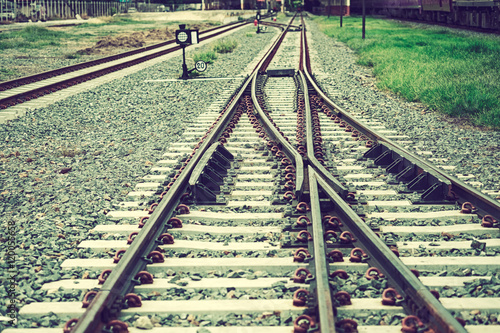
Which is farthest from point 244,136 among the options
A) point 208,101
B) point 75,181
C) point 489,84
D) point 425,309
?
point 489,84

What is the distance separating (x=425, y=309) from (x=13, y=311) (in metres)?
2.43

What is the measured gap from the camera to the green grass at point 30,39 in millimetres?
25473

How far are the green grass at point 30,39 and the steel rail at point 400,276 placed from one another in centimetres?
2375

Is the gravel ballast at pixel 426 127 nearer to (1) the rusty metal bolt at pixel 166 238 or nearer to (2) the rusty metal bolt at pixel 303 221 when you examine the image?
(2) the rusty metal bolt at pixel 303 221

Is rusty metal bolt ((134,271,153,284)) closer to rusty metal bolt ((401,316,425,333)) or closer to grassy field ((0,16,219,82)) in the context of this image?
rusty metal bolt ((401,316,425,333))

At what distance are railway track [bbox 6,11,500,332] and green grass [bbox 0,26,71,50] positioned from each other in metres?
21.9

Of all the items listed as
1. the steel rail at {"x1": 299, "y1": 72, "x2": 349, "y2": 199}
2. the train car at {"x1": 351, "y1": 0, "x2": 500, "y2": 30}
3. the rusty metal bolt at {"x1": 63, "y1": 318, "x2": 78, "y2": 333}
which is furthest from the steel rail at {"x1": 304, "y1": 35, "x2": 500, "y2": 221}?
the train car at {"x1": 351, "y1": 0, "x2": 500, "y2": 30}

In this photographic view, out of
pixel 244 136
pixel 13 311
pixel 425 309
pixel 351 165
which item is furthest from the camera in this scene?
pixel 244 136

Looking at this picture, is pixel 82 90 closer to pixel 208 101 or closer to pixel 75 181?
pixel 208 101

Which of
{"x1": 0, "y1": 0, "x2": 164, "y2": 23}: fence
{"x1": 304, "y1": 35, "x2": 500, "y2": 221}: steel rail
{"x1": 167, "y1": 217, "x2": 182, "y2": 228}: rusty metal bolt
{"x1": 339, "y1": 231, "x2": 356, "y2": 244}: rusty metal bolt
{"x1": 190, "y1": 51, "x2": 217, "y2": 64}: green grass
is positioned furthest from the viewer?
{"x1": 0, "y1": 0, "x2": 164, "y2": 23}: fence

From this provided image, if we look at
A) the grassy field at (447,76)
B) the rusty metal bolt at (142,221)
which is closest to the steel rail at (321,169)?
the rusty metal bolt at (142,221)

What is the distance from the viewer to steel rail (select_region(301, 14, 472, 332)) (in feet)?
9.39

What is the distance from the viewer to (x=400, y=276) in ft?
11.0

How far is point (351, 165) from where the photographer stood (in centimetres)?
638
